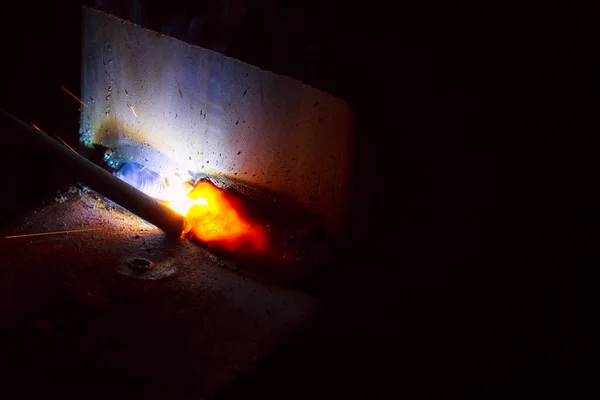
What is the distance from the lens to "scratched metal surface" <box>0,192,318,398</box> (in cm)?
303

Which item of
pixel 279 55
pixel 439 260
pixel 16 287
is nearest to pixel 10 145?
pixel 16 287

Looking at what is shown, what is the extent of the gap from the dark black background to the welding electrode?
4.02 ft

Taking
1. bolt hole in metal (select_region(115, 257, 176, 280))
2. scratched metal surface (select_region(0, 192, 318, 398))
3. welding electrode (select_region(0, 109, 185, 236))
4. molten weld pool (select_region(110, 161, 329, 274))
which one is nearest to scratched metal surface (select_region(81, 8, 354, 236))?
molten weld pool (select_region(110, 161, 329, 274))

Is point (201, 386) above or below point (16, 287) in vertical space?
below

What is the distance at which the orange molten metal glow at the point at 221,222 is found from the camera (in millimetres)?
4059

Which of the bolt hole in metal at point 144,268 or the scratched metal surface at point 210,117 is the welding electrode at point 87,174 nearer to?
the bolt hole in metal at point 144,268

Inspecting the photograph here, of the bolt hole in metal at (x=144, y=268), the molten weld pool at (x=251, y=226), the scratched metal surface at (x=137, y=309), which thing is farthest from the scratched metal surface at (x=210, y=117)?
the bolt hole in metal at (x=144, y=268)

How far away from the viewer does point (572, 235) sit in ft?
11.7

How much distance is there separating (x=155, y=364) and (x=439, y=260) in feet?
6.40

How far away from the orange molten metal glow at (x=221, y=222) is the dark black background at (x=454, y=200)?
2.05 feet

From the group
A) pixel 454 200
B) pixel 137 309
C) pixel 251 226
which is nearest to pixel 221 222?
pixel 251 226

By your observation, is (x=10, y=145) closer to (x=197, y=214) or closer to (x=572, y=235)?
(x=197, y=214)

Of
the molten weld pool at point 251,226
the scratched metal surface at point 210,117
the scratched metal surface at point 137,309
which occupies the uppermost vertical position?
the scratched metal surface at point 210,117

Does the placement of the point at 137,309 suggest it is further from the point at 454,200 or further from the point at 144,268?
the point at 454,200
